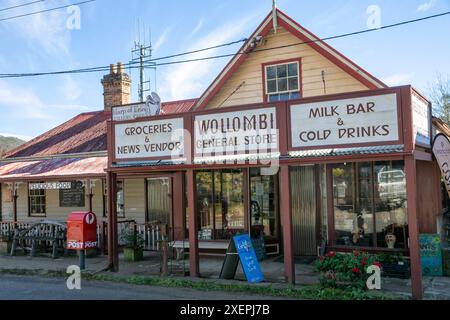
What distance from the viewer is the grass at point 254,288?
26.3 feet

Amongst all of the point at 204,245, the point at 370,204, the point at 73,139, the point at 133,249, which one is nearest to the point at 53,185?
the point at 73,139

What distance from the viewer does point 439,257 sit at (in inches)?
374

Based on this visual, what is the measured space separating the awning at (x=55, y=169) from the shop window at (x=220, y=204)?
304cm

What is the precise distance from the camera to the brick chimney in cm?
1941

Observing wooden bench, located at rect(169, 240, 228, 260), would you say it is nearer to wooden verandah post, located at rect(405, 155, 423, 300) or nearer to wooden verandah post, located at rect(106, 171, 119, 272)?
wooden verandah post, located at rect(106, 171, 119, 272)

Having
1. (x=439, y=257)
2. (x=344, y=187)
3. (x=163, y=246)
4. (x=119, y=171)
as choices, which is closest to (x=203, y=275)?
(x=163, y=246)

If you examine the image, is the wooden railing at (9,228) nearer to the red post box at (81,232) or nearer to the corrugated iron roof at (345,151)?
the red post box at (81,232)

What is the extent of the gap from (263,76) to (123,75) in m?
8.95

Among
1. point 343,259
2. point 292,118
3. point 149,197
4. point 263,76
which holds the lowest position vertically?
point 343,259

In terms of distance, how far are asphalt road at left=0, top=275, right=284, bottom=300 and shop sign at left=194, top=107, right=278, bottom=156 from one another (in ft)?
9.34

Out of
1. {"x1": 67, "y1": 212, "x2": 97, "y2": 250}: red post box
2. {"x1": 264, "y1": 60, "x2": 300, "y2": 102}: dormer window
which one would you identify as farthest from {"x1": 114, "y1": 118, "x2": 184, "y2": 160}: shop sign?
{"x1": 264, "y1": 60, "x2": 300, "y2": 102}: dormer window

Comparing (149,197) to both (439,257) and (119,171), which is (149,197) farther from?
(439,257)

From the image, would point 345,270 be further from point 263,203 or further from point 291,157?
point 263,203
